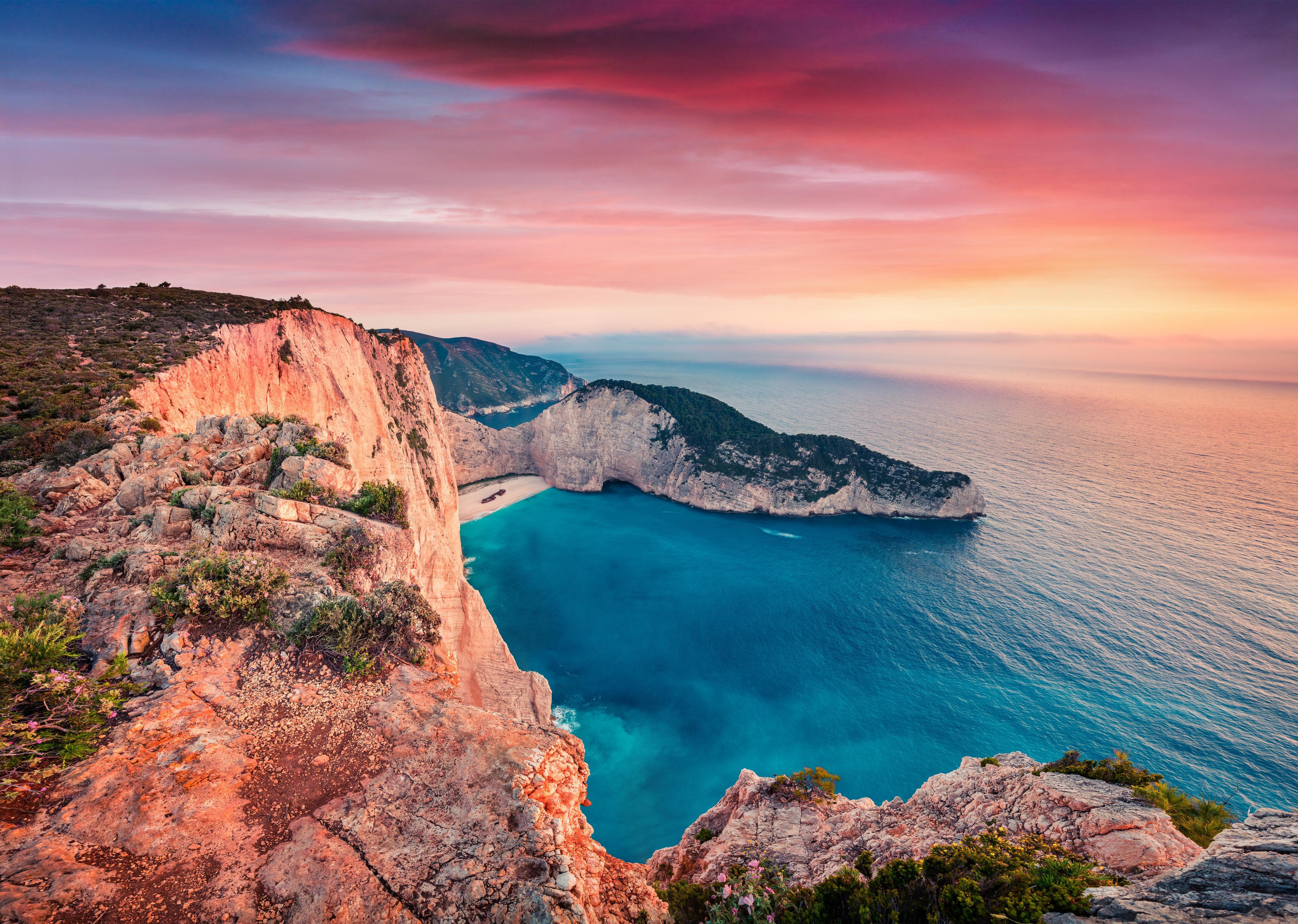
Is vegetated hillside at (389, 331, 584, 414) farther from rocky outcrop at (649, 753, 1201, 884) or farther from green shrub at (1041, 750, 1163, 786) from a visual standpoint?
green shrub at (1041, 750, 1163, 786)

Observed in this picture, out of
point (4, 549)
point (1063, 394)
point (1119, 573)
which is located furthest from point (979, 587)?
point (1063, 394)

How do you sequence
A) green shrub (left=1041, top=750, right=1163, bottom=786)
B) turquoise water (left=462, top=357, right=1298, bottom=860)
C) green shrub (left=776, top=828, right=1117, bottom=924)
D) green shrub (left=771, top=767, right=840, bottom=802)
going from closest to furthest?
green shrub (left=776, top=828, right=1117, bottom=924), green shrub (left=1041, top=750, right=1163, bottom=786), green shrub (left=771, top=767, right=840, bottom=802), turquoise water (left=462, top=357, right=1298, bottom=860)

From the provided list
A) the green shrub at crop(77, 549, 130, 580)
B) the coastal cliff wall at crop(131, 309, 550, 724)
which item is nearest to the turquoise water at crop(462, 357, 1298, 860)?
the coastal cliff wall at crop(131, 309, 550, 724)

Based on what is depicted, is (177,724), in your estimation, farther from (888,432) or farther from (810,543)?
(888,432)

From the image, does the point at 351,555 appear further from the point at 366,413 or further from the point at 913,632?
the point at 913,632

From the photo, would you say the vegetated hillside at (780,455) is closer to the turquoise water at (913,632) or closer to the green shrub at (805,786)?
the turquoise water at (913,632)
